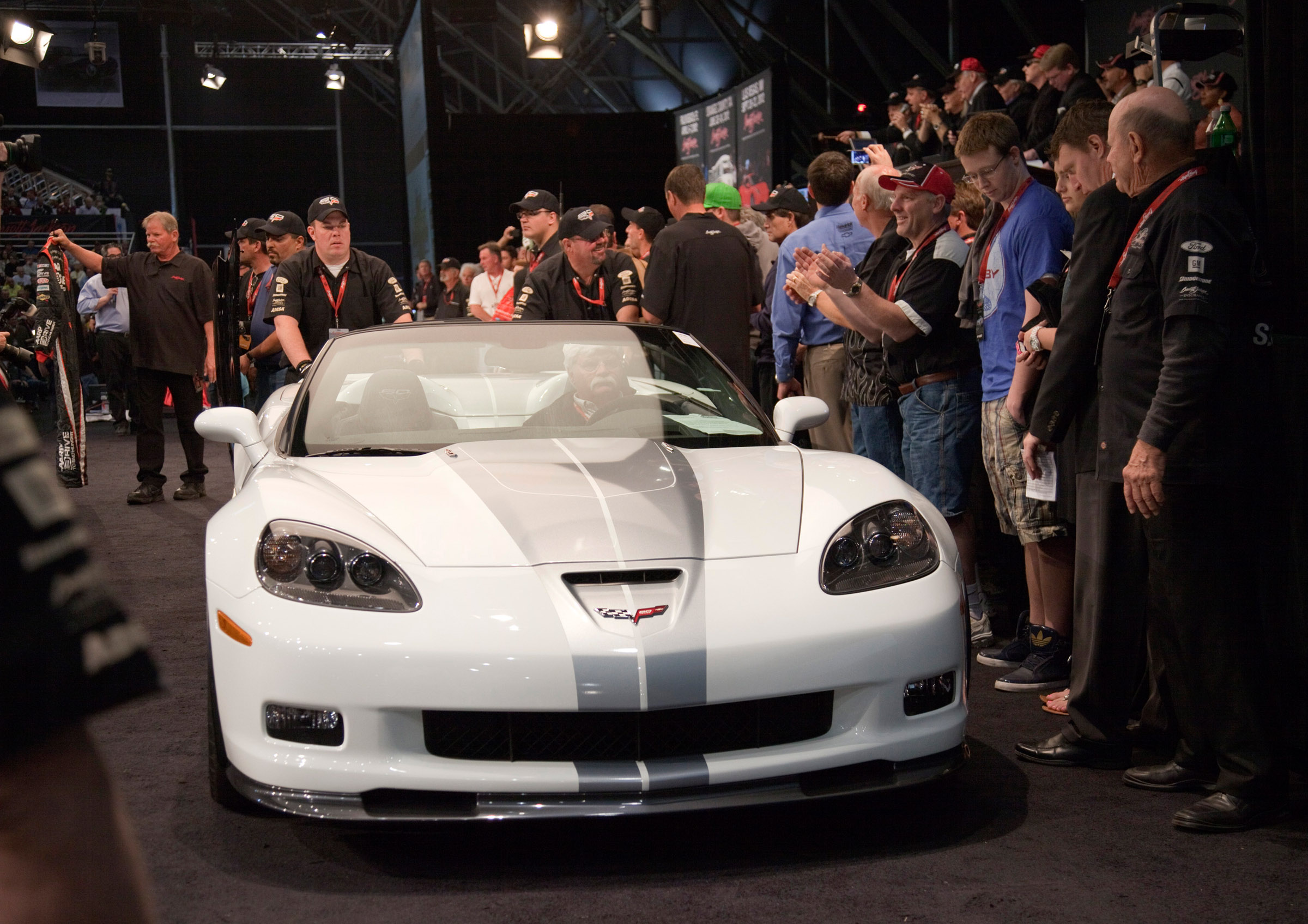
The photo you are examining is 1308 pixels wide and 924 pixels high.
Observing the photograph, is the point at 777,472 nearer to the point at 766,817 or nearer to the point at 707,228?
the point at 766,817

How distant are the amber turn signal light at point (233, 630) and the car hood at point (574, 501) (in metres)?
0.39

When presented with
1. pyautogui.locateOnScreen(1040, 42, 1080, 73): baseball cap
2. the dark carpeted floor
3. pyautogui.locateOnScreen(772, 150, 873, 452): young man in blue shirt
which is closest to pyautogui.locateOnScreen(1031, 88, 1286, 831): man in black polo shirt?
the dark carpeted floor

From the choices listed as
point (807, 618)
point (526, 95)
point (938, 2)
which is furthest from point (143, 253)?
point (526, 95)

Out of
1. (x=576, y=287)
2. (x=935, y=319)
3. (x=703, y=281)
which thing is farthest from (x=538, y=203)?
(x=935, y=319)

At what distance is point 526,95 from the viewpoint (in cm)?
2370

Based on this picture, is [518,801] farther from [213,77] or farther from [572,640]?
[213,77]

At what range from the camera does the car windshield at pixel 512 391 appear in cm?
362

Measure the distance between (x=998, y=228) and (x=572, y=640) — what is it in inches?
95.9

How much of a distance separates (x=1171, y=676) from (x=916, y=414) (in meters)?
1.74

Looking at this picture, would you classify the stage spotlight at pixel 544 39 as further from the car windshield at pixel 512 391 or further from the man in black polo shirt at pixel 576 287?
the car windshield at pixel 512 391

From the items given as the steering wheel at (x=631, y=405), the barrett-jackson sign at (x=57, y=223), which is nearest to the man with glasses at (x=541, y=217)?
the steering wheel at (x=631, y=405)

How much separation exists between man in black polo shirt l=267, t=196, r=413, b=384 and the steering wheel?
3141 mm

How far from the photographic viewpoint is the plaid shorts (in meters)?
4.00

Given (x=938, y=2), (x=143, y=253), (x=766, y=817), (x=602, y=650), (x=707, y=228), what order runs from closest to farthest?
(x=602, y=650) → (x=766, y=817) → (x=707, y=228) → (x=143, y=253) → (x=938, y=2)
